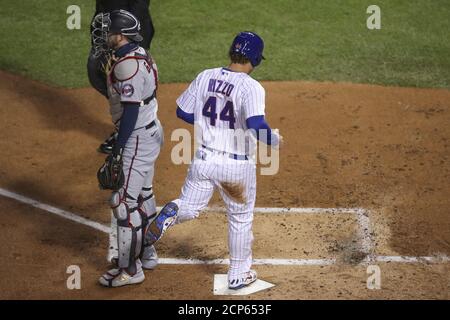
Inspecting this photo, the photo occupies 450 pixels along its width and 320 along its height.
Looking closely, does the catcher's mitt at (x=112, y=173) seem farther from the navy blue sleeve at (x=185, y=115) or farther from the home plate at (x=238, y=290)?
the home plate at (x=238, y=290)

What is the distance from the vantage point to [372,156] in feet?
32.8

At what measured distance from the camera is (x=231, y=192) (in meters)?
7.29

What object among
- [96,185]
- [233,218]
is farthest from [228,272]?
[96,185]

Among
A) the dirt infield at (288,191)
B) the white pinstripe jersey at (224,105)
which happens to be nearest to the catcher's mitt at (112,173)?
the white pinstripe jersey at (224,105)

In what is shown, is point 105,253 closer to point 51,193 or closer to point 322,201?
point 51,193

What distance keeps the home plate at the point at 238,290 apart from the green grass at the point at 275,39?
4787 millimetres

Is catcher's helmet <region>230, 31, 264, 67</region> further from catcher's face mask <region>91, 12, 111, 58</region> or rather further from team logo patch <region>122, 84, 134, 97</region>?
catcher's face mask <region>91, 12, 111, 58</region>

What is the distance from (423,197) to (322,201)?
1005 mm

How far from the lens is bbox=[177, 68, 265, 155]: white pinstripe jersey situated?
23.0ft

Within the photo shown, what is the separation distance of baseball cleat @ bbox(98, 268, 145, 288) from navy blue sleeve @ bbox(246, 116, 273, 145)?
1.65m

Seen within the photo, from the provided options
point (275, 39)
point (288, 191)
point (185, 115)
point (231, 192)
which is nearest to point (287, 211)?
point (288, 191)

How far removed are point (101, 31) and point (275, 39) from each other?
5207 millimetres

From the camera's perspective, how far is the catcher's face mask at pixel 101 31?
26.1ft

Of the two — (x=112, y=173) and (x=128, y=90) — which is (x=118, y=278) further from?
(x=128, y=90)
